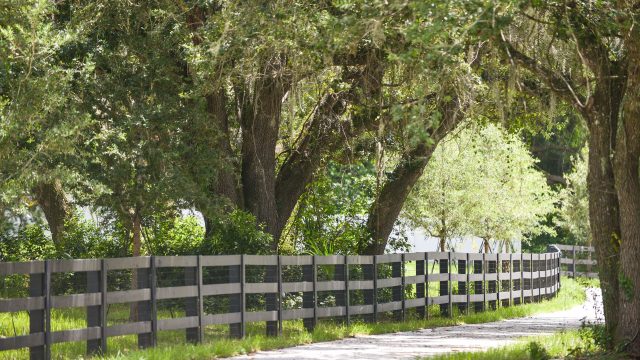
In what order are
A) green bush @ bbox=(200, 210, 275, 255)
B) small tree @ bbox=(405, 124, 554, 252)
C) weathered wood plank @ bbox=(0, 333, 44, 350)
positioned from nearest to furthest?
weathered wood plank @ bbox=(0, 333, 44, 350), green bush @ bbox=(200, 210, 275, 255), small tree @ bbox=(405, 124, 554, 252)

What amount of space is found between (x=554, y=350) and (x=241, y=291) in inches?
178

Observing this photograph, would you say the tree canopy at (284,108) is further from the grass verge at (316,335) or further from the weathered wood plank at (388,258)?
the grass verge at (316,335)

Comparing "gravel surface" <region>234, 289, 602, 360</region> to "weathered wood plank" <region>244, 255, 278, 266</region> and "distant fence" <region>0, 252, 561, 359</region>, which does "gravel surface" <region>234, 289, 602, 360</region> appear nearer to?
"distant fence" <region>0, 252, 561, 359</region>

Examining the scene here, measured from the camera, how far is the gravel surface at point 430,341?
1413cm

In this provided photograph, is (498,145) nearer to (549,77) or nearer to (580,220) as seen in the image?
(580,220)

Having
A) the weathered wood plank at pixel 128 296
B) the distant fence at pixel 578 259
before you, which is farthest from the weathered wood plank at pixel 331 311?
the distant fence at pixel 578 259

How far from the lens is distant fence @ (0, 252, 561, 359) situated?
1254cm

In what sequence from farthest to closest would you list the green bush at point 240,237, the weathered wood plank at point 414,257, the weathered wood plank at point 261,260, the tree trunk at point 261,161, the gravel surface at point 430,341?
the tree trunk at point 261,161 < the weathered wood plank at point 414,257 < the green bush at point 240,237 < the weathered wood plank at point 261,260 < the gravel surface at point 430,341

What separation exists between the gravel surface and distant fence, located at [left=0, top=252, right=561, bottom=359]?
0.97m

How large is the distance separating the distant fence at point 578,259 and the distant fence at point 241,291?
40.2 feet

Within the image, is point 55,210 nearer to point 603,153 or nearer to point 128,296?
point 128,296

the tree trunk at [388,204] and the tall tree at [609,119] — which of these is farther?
the tree trunk at [388,204]

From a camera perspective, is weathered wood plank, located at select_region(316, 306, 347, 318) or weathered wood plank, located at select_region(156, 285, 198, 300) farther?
weathered wood plank, located at select_region(316, 306, 347, 318)

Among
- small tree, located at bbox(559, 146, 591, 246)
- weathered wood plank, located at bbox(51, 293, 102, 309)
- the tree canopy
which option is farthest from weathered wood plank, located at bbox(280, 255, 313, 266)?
small tree, located at bbox(559, 146, 591, 246)
